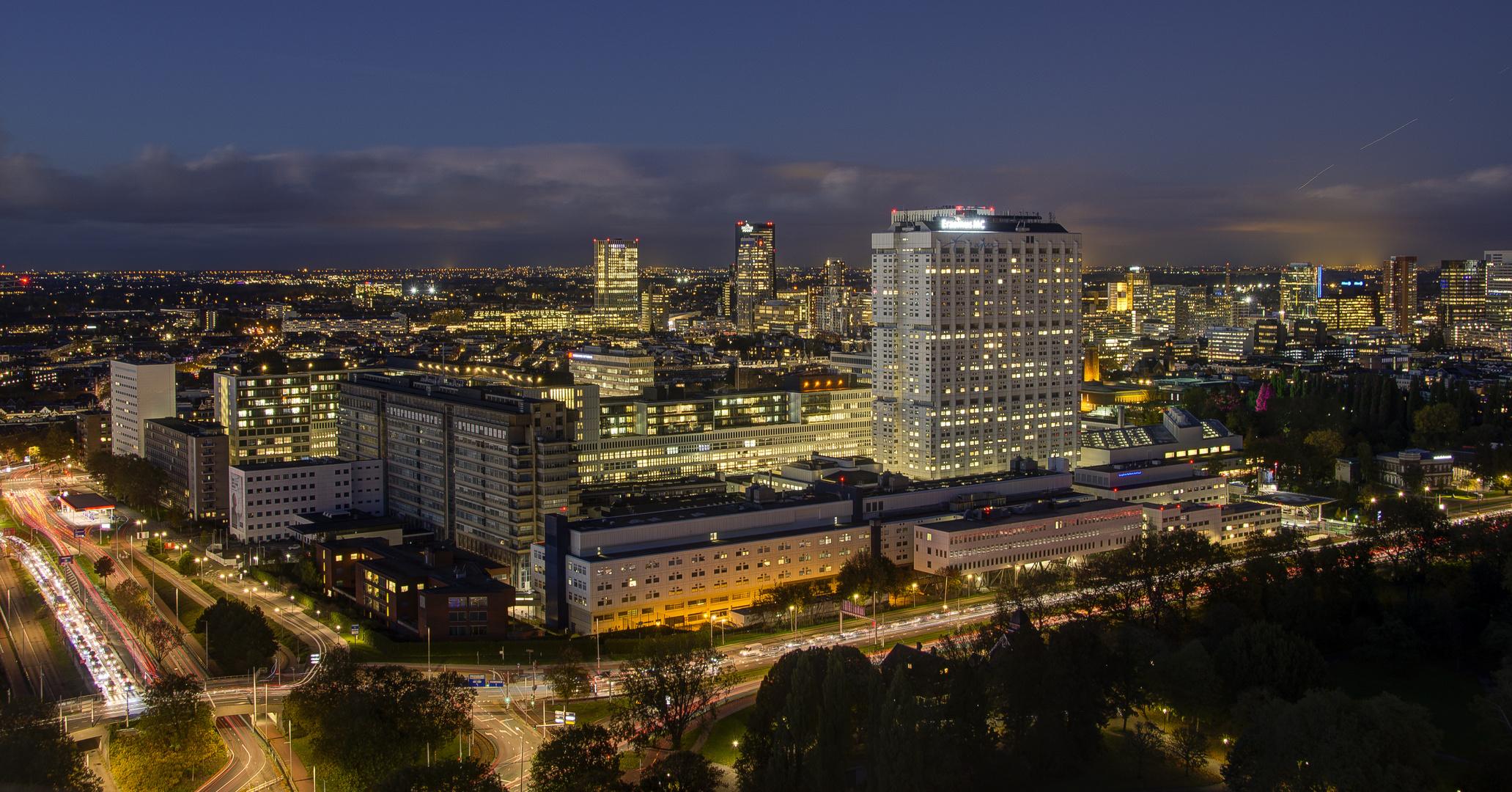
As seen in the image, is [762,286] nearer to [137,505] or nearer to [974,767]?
[137,505]

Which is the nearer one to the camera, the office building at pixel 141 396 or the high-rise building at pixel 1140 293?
the office building at pixel 141 396

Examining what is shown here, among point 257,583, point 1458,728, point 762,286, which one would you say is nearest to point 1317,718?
point 1458,728

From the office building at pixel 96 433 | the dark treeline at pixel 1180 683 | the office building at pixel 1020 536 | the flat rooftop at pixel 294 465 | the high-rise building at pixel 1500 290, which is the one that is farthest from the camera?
the high-rise building at pixel 1500 290

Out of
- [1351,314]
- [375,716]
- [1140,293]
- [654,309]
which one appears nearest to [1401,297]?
[1351,314]

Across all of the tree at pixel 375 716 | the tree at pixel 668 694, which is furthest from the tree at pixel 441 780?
the tree at pixel 668 694

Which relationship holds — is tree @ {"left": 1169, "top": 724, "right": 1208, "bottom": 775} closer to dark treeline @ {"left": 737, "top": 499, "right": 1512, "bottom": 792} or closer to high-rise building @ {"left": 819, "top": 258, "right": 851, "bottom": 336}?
dark treeline @ {"left": 737, "top": 499, "right": 1512, "bottom": 792}

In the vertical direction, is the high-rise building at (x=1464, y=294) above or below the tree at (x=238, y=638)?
above

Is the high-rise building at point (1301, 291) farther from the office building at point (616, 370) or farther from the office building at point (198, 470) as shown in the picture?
the office building at point (198, 470)
